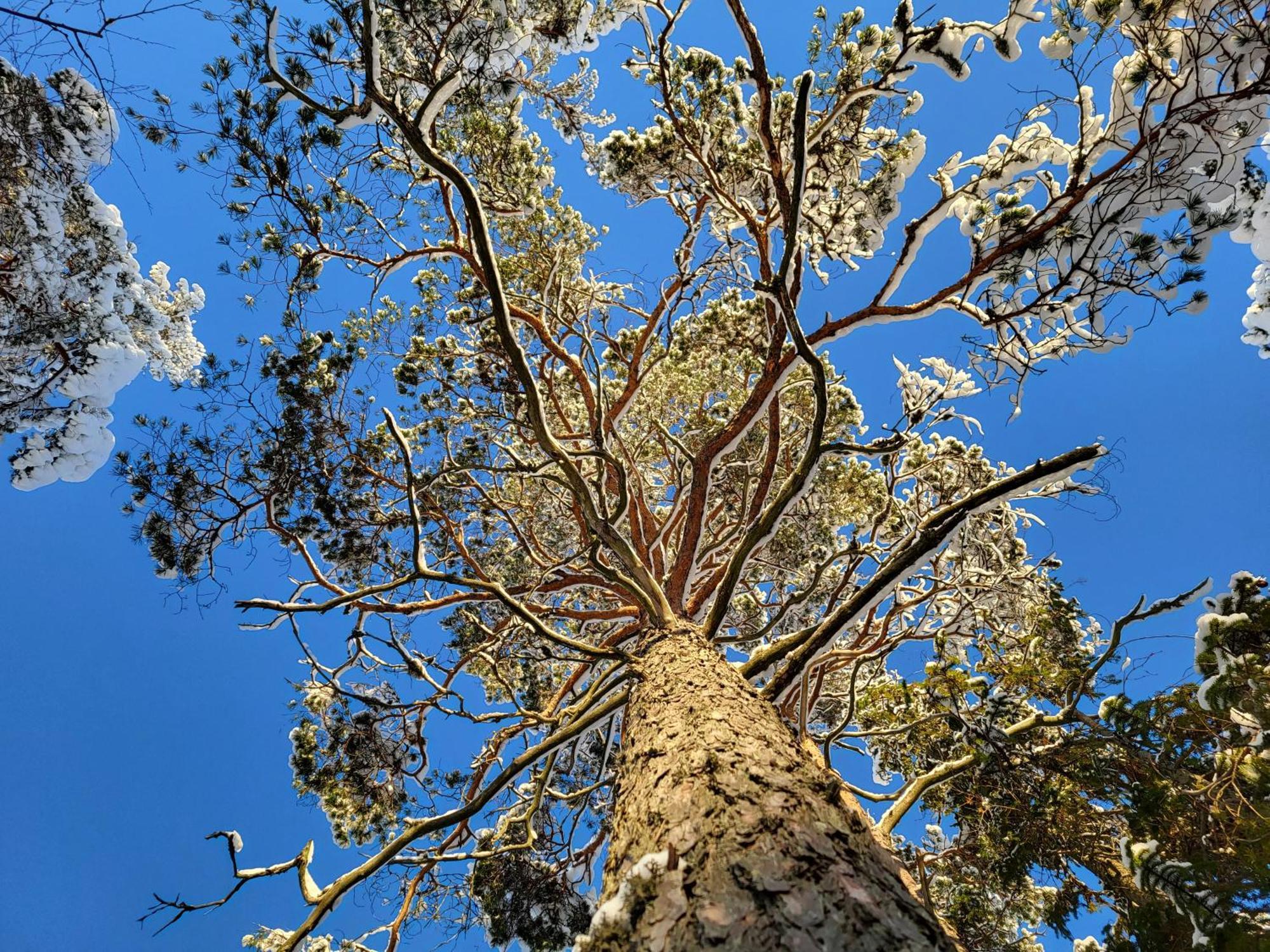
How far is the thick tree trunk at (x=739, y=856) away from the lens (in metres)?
1.35

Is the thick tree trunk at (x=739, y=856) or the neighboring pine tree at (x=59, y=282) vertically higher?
the neighboring pine tree at (x=59, y=282)

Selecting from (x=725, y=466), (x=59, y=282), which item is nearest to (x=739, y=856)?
(x=725, y=466)

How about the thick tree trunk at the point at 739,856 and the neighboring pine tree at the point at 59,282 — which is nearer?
the thick tree trunk at the point at 739,856

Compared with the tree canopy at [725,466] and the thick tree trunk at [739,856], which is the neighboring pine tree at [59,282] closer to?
the tree canopy at [725,466]

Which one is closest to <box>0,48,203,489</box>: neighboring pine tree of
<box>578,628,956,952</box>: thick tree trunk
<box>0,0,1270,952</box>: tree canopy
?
<box>0,0,1270,952</box>: tree canopy

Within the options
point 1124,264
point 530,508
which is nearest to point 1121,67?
point 1124,264

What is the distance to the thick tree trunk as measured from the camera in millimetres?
1353

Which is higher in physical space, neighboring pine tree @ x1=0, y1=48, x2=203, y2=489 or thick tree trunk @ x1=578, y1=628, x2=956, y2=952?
neighboring pine tree @ x1=0, y1=48, x2=203, y2=489

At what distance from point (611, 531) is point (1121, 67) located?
14.7ft

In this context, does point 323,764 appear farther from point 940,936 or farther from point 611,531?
point 940,936

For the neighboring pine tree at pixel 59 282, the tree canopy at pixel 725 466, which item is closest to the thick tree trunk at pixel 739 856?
the tree canopy at pixel 725 466

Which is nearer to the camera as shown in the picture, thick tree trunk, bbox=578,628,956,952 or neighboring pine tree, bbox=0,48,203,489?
thick tree trunk, bbox=578,628,956,952

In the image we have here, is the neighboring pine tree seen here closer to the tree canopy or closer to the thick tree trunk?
the tree canopy

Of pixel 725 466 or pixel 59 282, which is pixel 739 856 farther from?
pixel 59 282
